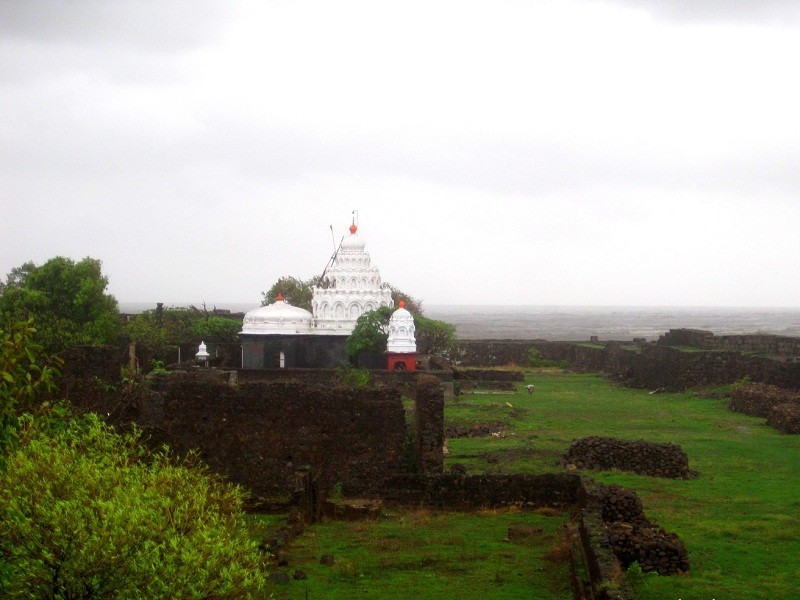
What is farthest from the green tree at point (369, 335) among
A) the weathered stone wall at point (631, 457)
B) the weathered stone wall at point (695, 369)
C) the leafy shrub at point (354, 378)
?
the weathered stone wall at point (631, 457)

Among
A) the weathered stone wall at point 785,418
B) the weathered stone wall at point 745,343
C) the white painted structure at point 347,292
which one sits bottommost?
the weathered stone wall at point 785,418

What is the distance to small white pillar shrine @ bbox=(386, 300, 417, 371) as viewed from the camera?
119ft

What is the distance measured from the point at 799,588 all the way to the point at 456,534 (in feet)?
13.9

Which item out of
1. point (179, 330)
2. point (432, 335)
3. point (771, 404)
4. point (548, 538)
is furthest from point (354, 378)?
point (179, 330)

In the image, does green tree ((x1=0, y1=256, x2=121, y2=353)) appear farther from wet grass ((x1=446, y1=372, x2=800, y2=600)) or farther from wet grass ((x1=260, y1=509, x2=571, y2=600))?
wet grass ((x1=260, y1=509, x2=571, y2=600))

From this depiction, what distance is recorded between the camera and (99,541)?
25.2ft

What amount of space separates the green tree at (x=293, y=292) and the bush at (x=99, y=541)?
53.6 meters

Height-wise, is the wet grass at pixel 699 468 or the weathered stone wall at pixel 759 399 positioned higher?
the weathered stone wall at pixel 759 399

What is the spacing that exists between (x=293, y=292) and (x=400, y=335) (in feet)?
95.1

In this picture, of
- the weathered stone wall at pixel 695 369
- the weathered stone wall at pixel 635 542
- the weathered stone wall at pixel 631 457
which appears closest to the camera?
the weathered stone wall at pixel 635 542

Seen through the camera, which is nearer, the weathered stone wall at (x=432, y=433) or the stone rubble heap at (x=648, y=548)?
the stone rubble heap at (x=648, y=548)

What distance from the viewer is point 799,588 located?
11.3 m

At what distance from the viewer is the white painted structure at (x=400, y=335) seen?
119 feet

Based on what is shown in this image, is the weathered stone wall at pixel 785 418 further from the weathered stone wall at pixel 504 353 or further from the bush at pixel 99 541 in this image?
the weathered stone wall at pixel 504 353
